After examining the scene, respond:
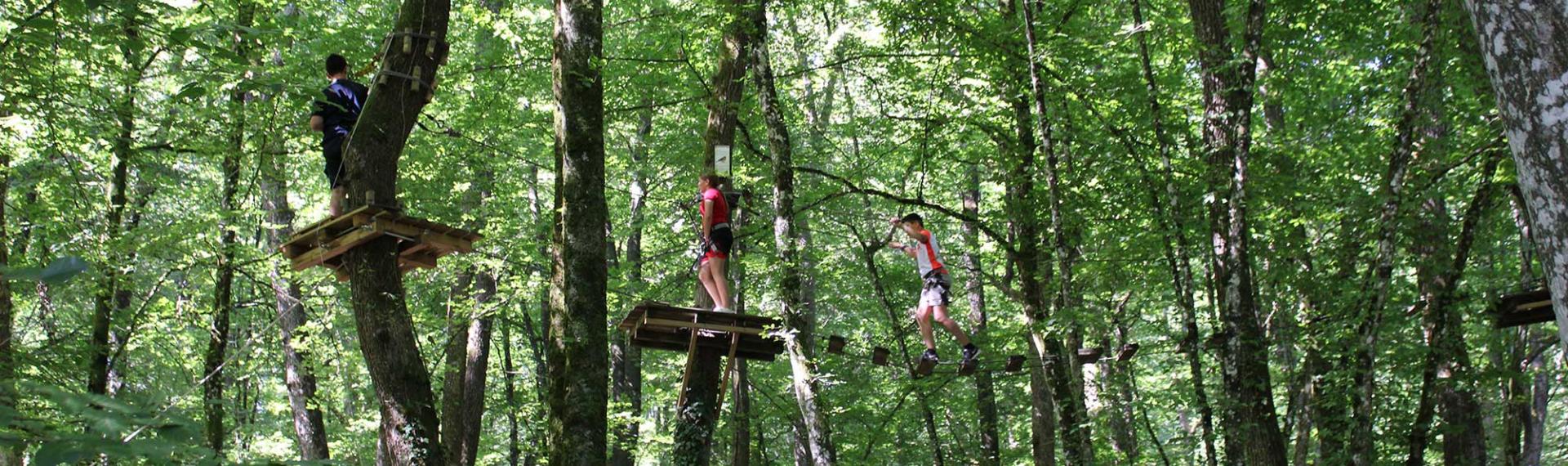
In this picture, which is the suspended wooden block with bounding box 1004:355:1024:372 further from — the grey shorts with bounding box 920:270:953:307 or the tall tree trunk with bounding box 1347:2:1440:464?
the tall tree trunk with bounding box 1347:2:1440:464

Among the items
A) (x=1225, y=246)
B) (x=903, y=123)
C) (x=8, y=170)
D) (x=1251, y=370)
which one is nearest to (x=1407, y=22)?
(x=1225, y=246)

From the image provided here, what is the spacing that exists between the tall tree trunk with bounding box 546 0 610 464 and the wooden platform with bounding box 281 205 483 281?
938 millimetres

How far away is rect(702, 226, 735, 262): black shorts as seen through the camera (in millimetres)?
8522

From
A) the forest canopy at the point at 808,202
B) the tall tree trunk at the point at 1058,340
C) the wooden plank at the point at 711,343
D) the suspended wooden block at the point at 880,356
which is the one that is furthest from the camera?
the suspended wooden block at the point at 880,356

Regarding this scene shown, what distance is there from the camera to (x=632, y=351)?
16547mm

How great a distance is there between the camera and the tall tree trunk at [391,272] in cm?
652

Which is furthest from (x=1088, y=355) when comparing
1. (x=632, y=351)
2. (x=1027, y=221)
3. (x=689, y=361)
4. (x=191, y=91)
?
(x=632, y=351)

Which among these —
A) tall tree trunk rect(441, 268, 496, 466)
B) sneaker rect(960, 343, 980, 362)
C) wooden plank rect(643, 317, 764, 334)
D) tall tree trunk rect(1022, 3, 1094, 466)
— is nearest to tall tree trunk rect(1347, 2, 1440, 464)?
tall tree trunk rect(1022, 3, 1094, 466)

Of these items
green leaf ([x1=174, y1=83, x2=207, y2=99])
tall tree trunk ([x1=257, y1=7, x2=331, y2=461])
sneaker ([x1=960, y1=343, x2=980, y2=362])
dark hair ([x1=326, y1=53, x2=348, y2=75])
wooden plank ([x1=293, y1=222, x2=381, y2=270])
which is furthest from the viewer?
tall tree trunk ([x1=257, y1=7, x2=331, y2=461])

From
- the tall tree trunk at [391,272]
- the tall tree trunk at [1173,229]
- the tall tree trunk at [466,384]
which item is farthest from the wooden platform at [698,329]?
the tall tree trunk at [466,384]

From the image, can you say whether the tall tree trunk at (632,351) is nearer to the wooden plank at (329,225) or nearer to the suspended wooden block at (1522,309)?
the wooden plank at (329,225)

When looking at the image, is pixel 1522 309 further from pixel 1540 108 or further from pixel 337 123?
pixel 337 123

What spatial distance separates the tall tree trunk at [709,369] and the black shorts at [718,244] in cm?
96

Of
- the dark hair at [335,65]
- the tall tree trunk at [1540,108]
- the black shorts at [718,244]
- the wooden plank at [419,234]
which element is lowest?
the tall tree trunk at [1540,108]
